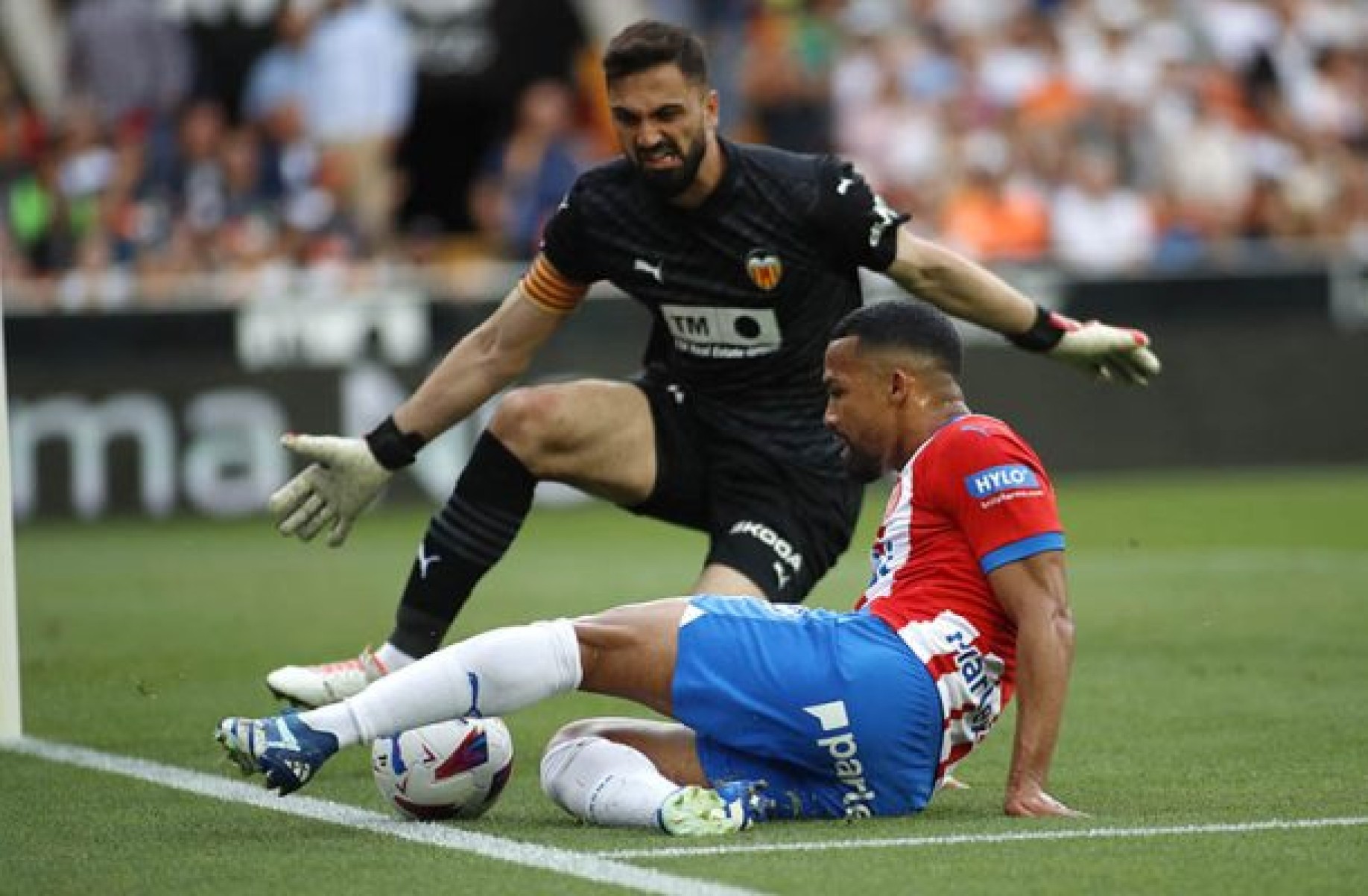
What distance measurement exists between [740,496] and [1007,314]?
3.32 ft

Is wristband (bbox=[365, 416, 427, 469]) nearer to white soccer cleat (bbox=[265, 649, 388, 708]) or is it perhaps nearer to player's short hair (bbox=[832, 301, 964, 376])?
white soccer cleat (bbox=[265, 649, 388, 708])

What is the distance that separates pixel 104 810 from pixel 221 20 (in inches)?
605

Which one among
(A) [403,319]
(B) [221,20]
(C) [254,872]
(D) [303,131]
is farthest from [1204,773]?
(B) [221,20]

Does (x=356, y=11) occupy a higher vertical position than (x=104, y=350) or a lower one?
higher

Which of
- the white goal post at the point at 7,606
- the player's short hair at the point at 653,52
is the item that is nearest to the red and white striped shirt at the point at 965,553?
the player's short hair at the point at 653,52

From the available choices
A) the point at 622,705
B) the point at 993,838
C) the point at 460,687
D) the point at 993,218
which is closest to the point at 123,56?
the point at 993,218

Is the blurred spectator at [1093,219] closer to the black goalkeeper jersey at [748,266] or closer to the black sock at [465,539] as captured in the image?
the black goalkeeper jersey at [748,266]

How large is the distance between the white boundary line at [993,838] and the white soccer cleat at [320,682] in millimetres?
2027

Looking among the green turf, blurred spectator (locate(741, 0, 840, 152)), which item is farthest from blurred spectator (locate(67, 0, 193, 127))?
blurred spectator (locate(741, 0, 840, 152))

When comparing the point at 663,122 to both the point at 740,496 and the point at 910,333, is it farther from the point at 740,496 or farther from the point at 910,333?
the point at 910,333

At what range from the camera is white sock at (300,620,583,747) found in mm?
6301

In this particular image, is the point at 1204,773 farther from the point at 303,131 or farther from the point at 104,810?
the point at 303,131

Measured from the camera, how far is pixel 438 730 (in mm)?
6879

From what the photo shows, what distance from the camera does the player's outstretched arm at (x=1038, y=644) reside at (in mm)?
6371
